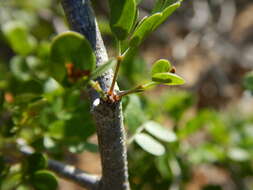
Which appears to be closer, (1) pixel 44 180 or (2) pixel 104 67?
(2) pixel 104 67

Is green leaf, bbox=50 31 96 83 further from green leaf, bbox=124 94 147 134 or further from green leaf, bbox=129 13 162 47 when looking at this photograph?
green leaf, bbox=124 94 147 134

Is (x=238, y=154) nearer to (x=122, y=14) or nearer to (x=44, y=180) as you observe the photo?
(x=44, y=180)

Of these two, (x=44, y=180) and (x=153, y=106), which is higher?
(x=153, y=106)

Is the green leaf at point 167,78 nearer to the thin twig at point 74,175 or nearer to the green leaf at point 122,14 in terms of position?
the green leaf at point 122,14

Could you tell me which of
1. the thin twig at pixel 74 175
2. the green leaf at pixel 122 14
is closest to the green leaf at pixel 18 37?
the thin twig at pixel 74 175

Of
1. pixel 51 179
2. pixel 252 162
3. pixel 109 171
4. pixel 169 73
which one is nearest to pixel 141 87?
pixel 169 73

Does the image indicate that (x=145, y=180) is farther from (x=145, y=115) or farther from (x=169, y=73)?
(x=169, y=73)

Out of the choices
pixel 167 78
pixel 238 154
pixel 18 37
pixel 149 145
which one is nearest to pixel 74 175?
pixel 149 145
